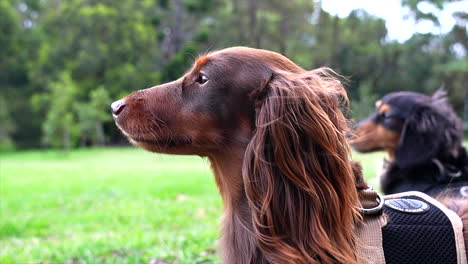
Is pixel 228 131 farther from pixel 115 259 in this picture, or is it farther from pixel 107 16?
pixel 107 16

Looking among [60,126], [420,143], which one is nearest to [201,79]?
[420,143]

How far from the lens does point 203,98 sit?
7.44ft

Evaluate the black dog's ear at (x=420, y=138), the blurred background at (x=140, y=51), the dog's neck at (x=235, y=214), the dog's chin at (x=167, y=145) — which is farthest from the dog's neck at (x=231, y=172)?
the blurred background at (x=140, y=51)

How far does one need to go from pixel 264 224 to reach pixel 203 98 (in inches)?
28.9

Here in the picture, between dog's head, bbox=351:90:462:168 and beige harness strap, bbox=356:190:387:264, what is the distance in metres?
2.22

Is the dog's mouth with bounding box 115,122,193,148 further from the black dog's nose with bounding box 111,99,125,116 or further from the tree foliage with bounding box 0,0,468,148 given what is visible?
the tree foliage with bounding box 0,0,468,148

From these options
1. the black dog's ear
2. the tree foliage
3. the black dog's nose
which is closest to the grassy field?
the black dog's nose

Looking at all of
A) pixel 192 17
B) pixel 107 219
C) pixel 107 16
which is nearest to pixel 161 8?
pixel 192 17

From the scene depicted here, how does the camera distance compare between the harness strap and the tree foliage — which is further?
the tree foliage

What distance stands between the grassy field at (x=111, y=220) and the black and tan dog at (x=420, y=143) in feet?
3.71

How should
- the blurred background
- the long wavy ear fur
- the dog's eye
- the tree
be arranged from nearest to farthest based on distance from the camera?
the long wavy ear fur → the dog's eye → the tree → the blurred background

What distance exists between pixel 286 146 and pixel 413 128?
3.24 m

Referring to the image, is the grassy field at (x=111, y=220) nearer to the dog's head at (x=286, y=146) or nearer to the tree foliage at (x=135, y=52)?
the dog's head at (x=286, y=146)

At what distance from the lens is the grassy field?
13.6ft
